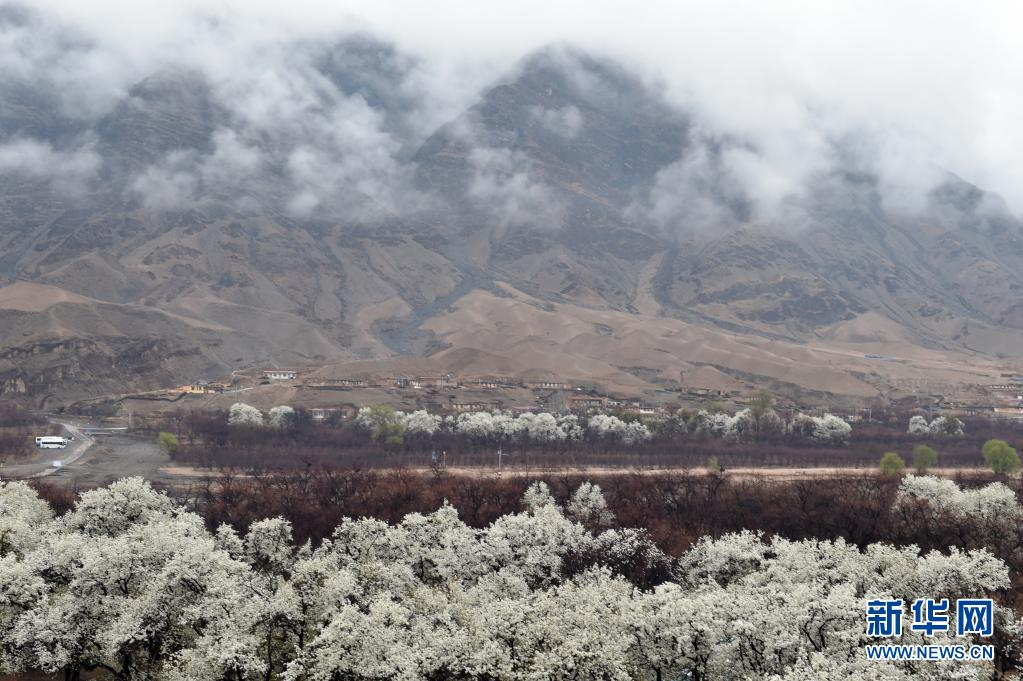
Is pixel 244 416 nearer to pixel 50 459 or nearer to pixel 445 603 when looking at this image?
pixel 50 459

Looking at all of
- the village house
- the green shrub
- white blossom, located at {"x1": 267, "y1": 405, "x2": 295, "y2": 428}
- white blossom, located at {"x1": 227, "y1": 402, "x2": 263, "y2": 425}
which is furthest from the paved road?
the green shrub

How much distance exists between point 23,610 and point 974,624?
51.7 metres

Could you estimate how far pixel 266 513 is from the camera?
79.9 meters

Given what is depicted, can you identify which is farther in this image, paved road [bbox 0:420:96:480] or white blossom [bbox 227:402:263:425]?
white blossom [bbox 227:402:263:425]

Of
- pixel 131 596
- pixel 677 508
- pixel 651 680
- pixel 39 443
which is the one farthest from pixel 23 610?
pixel 39 443

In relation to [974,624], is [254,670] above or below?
below

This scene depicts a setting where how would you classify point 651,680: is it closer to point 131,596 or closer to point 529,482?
point 131,596

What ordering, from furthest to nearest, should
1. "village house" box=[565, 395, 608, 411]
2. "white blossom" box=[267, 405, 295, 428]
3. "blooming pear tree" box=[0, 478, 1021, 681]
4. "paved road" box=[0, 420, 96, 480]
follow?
"village house" box=[565, 395, 608, 411]
"white blossom" box=[267, 405, 295, 428]
"paved road" box=[0, 420, 96, 480]
"blooming pear tree" box=[0, 478, 1021, 681]

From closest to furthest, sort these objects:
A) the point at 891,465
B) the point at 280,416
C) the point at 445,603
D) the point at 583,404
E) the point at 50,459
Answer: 1. the point at 445,603
2. the point at 891,465
3. the point at 50,459
4. the point at 280,416
5. the point at 583,404

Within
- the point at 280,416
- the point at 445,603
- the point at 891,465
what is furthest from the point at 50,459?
the point at 891,465

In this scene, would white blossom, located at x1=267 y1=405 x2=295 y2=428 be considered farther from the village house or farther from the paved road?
the village house

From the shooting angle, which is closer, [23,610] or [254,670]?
[254,670]

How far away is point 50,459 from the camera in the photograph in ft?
448

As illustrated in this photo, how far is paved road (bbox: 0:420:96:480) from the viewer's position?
4793 inches
